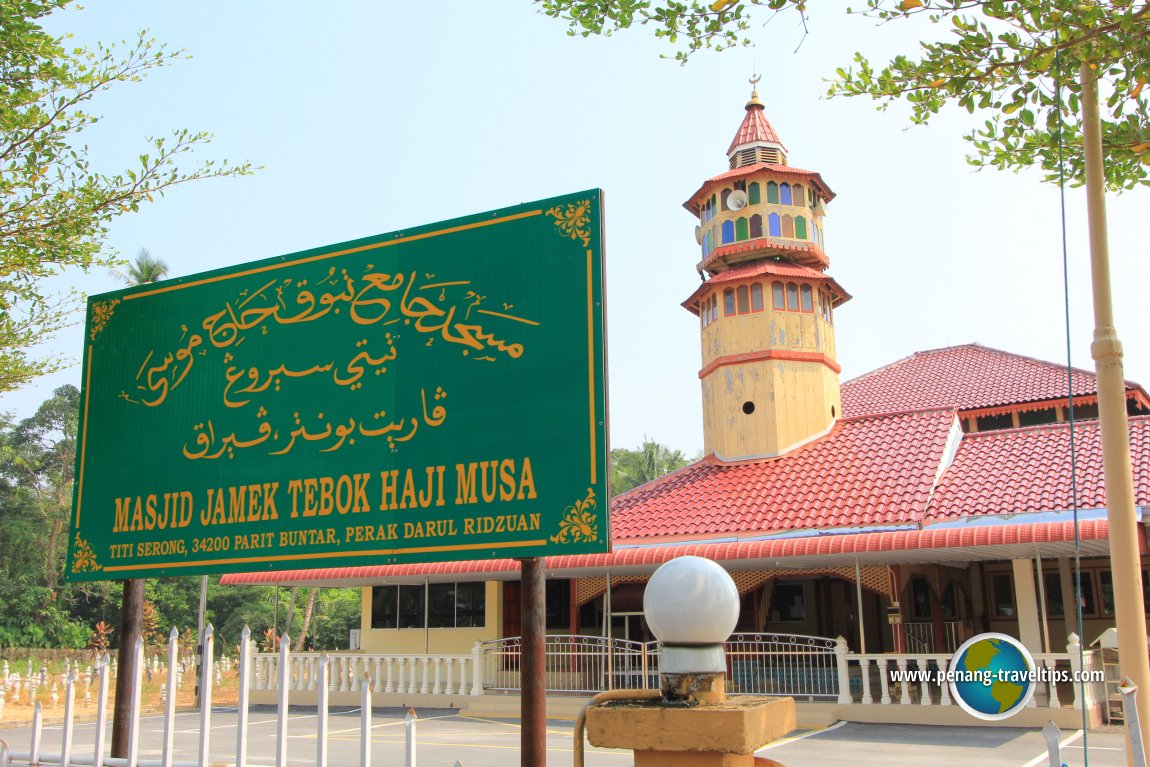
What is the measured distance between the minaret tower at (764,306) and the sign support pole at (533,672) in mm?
14458

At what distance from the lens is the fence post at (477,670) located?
16812mm

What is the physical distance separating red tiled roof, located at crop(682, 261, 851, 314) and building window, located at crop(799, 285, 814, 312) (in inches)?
9.4

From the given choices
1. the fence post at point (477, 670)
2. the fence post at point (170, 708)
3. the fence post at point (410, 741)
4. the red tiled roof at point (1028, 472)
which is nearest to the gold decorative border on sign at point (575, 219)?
the fence post at point (410, 741)

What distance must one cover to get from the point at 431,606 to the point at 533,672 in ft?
55.7

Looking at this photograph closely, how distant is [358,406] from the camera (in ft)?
19.5

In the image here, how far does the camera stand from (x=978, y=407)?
21.5 meters

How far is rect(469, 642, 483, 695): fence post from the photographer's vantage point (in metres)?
16.8

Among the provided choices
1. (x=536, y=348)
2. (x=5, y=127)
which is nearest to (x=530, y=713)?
(x=536, y=348)

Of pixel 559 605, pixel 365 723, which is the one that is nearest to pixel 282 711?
pixel 365 723

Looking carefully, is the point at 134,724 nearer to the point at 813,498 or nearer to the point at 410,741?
the point at 410,741

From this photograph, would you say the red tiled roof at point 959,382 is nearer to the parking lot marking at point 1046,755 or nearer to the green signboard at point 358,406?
the parking lot marking at point 1046,755

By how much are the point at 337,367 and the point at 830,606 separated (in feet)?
50.6

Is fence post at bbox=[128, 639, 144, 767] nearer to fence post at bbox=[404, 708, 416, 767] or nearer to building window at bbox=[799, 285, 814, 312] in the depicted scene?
fence post at bbox=[404, 708, 416, 767]

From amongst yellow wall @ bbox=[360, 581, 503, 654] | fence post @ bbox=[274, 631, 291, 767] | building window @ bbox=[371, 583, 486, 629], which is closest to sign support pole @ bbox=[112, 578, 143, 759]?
fence post @ bbox=[274, 631, 291, 767]
